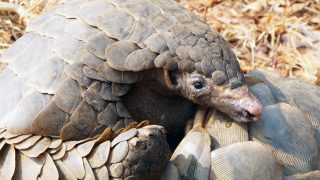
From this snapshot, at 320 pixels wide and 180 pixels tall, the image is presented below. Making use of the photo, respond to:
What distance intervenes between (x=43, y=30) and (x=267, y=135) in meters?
0.98

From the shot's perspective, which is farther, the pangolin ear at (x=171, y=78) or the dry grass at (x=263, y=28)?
the dry grass at (x=263, y=28)

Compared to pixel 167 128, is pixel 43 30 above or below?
above

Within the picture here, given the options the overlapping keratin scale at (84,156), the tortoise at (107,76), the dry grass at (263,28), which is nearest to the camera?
the overlapping keratin scale at (84,156)

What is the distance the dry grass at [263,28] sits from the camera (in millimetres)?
4398

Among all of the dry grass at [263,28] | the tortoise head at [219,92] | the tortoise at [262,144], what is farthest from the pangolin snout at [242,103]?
the dry grass at [263,28]

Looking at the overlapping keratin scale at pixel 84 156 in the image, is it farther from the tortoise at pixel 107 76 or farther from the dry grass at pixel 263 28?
the dry grass at pixel 263 28

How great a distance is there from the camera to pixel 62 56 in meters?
2.65

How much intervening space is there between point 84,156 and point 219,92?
0.56 m

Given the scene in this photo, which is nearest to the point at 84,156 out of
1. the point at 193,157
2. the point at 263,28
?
the point at 193,157

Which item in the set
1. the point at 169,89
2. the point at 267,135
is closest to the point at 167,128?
the point at 169,89

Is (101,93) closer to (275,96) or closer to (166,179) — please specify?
(166,179)

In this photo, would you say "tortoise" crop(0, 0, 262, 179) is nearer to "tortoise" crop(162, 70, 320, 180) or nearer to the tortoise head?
the tortoise head

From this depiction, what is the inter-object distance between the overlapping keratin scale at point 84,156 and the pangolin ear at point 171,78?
0.27 meters

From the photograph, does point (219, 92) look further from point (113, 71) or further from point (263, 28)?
point (263, 28)
